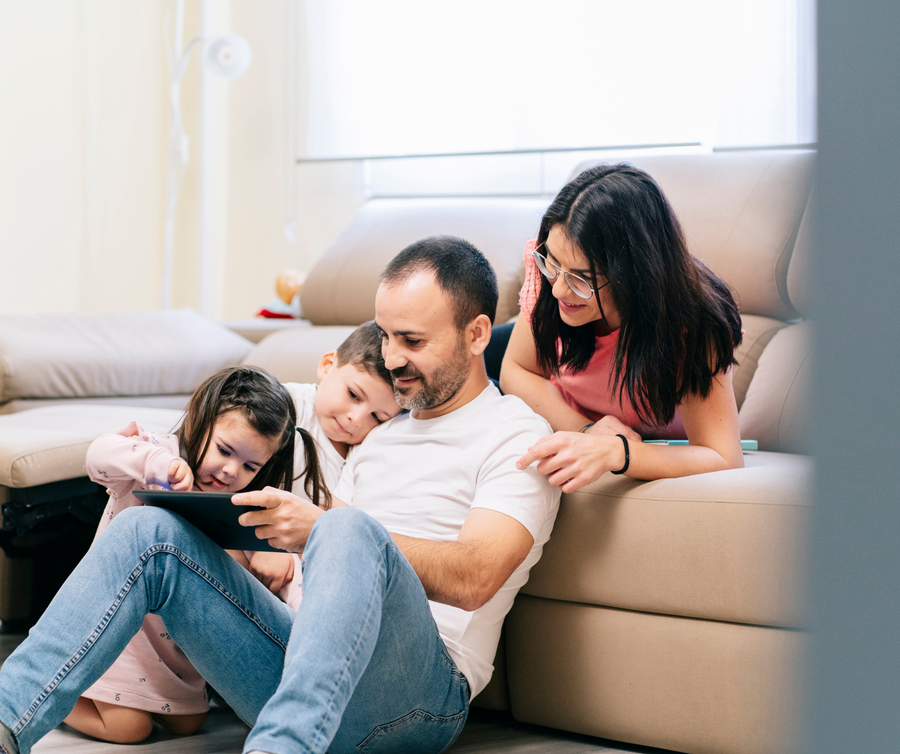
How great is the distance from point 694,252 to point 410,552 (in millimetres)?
1048

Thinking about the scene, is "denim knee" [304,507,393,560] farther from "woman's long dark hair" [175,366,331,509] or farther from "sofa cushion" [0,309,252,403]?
"sofa cushion" [0,309,252,403]

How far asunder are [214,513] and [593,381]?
622mm

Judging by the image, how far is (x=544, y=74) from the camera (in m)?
2.91

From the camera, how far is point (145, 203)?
3.49 meters

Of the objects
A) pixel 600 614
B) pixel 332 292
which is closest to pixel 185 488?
pixel 600 614

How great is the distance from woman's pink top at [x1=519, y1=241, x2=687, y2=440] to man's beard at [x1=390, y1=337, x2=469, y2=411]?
20cm

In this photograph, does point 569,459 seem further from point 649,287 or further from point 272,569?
point 272,569

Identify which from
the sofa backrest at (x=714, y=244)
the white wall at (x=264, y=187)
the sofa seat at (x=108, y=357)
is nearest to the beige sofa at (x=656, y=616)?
the sofa backrest at (x=714, y=244)

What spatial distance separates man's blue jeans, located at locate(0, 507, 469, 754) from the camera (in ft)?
2.77

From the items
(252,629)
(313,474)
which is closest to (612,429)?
(313,474)

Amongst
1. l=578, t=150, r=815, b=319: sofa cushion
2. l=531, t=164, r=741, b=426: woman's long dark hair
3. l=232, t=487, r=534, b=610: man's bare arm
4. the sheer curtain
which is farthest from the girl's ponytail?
the sheer curtain

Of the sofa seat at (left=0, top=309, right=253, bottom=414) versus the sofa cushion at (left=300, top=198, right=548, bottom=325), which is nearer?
the sofa seat at (left=0, top=309, right=253, bottom=414)

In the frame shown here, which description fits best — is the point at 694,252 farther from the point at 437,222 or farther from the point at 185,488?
the point at 185,488

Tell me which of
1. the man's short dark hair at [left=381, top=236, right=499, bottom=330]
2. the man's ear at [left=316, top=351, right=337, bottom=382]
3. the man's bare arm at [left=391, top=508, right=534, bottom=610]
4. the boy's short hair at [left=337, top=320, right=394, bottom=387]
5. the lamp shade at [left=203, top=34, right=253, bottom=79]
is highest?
the lamp shade at [left=203, top=34, right=253, bottom=79]
